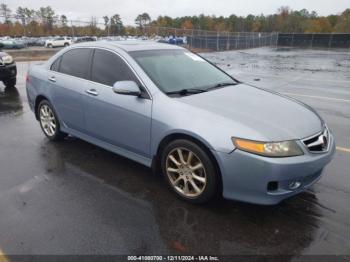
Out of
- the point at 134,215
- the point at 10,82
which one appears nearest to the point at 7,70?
the point at 10,82

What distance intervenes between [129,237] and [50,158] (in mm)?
2283

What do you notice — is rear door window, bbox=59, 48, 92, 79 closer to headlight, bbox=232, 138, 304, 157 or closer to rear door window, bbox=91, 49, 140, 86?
rear door window, bbox=91, 49, 140, 86

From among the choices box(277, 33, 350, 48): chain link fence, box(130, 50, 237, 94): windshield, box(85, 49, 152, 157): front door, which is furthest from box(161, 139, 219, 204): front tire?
box(277, 33, 350, 48): chain link fence

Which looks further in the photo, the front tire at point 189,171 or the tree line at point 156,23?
the tree line at point 156,23

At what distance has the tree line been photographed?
3928 centimetres

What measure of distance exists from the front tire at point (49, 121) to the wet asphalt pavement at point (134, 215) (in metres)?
0.49

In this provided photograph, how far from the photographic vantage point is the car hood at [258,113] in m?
3.05

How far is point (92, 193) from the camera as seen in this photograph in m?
3.72

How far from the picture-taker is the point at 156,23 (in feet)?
349

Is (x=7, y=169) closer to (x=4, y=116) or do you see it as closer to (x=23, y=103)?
(x=4, y=116)

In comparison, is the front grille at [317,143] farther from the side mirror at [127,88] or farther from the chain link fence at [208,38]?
the chain link fence at [208,38]

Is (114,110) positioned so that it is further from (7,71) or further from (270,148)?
(7,71)

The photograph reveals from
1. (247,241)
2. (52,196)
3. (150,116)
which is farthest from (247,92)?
(52,196)

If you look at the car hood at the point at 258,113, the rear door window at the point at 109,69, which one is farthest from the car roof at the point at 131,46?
the car hood at the point at 258,113
